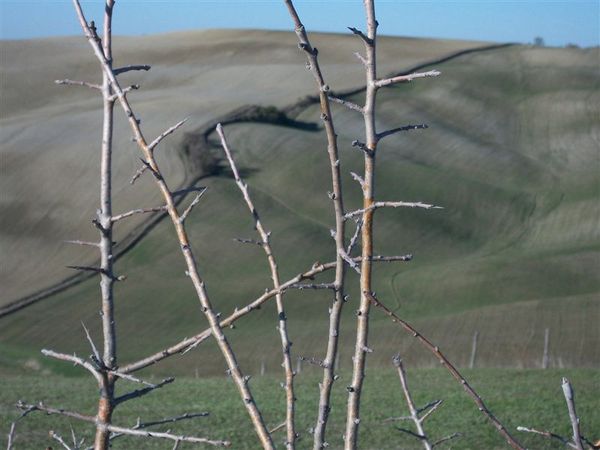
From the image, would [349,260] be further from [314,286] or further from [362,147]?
[362,147]

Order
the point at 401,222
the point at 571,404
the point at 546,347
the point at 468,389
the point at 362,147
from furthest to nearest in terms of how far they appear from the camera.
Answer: the point at 401,222 → the point at 546,347 → the point at 362,147 → the point at 468,389 → the point at 571,404

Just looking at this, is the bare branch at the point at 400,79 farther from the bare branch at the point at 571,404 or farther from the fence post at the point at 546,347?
the fence post at the point at 546,347

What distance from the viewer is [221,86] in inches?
1962

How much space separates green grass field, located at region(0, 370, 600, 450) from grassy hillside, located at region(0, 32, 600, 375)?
19.7 ft

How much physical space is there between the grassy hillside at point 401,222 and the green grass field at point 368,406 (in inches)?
236

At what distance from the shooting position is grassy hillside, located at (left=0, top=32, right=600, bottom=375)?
2697 centimetres

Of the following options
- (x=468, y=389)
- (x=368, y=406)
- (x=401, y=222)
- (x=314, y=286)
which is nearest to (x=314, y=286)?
(x=314, y=286)

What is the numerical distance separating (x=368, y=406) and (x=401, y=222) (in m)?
22.4

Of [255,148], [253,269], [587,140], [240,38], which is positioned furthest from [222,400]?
[240,38]

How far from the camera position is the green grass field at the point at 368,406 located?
39.7ft

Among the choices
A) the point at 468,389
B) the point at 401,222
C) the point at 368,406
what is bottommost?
the point at 401,222

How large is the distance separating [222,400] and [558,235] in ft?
79.7

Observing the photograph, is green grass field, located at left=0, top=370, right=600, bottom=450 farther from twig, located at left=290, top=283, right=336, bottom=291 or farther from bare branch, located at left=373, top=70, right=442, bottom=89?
bare branch, located at left=373, top=70, right=442, bottom=89

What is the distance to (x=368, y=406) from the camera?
47.9 feet
